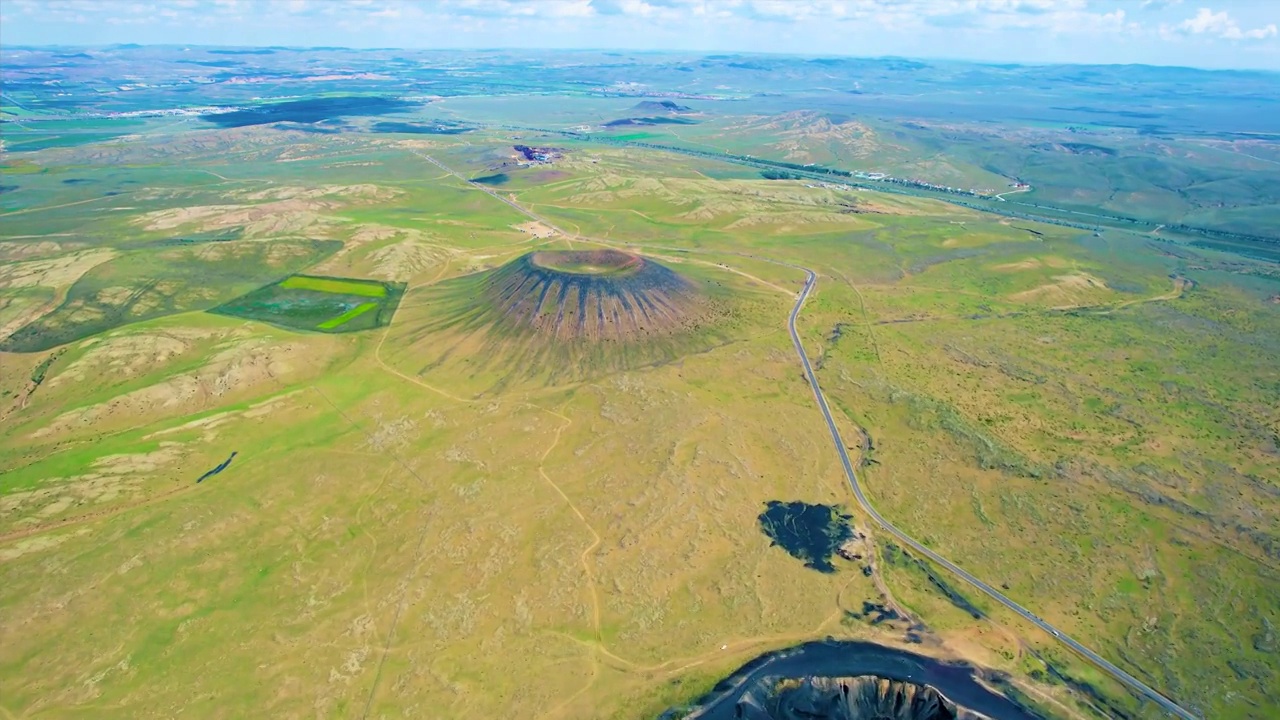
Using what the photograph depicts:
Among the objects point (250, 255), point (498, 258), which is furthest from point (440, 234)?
point (250, 255)

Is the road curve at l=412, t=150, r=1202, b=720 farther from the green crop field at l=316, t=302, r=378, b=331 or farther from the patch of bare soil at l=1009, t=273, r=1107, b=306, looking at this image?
the green crop field at l=316, t=302, r=378, b=331

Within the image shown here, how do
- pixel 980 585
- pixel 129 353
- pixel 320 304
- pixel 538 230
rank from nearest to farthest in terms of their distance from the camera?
1. pixel 980 585
2. pixel 129 353
3. pixel 320 304
4. pixel 538 230

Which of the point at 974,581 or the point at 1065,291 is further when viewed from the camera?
the point at 1065,291

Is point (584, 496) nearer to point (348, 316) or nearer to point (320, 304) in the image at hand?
point (348, 316)

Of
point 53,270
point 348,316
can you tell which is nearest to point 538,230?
point 348,316

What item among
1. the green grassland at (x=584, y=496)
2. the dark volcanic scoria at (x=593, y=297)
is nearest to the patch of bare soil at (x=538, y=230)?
the dark volcanic scoria at (x=593, y=297)

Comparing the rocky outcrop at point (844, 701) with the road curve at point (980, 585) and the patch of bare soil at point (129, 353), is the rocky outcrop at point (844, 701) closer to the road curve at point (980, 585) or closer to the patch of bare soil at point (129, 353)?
the road curve at point (980, 585)
